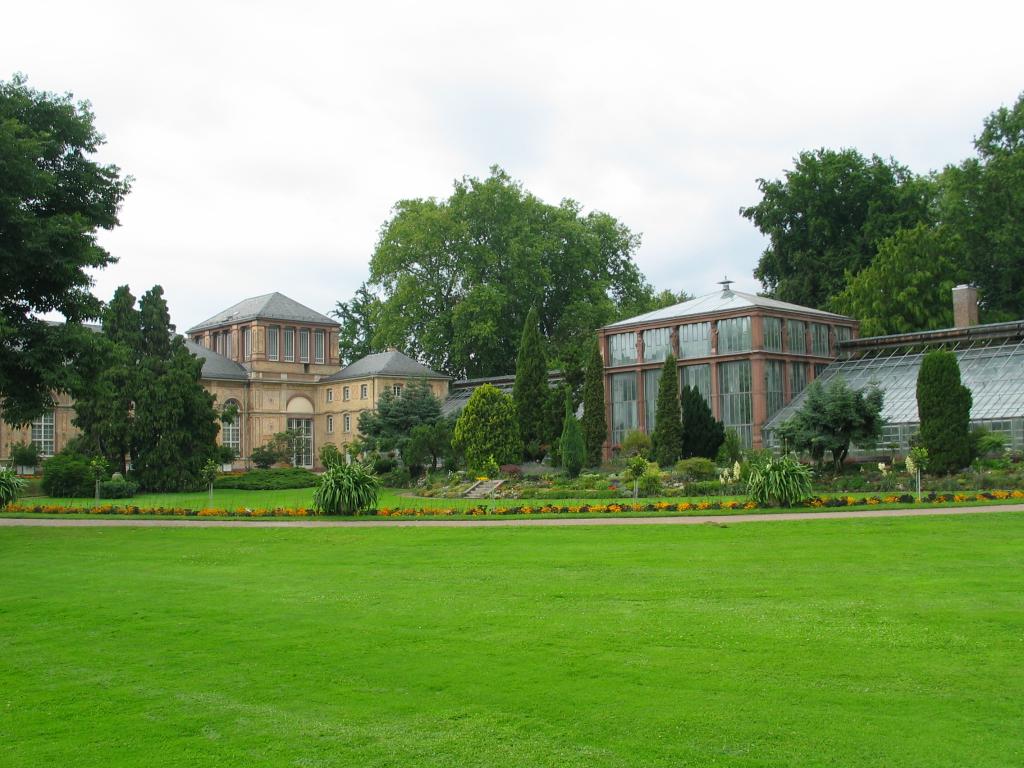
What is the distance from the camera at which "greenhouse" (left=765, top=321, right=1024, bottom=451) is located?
40.2m

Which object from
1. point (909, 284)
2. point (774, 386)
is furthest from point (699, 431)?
point (909, 284)

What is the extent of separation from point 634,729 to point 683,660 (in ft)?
6.19

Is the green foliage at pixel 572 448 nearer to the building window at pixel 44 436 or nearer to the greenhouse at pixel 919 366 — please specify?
the greenhouse at pixel 919 366

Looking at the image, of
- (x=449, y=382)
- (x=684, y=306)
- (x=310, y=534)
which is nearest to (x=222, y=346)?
(x=449, y=382)

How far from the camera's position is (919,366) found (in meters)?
44.6

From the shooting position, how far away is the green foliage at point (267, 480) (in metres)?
47.5

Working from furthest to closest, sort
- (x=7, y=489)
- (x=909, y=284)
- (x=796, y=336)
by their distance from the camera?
(x=909, y=284) → (x=796, y=336) → (x=7, y=489)

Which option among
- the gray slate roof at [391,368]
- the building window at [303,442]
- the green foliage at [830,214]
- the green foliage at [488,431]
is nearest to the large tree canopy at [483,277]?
the gray slate roof at [391,368]

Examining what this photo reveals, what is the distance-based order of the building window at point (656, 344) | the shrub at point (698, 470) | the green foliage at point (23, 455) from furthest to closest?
the green foliage at point (23, 455) → the building window at point (656, 344) → the shrub at point (698, 470)

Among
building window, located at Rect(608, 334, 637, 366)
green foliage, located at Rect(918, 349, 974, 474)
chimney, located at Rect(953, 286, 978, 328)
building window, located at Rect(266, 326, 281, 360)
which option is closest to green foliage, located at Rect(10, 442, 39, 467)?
building window, located at Rect(266, 326, 281, 360)

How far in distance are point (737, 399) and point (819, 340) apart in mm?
5355

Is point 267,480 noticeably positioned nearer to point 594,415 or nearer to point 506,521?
point 594,415

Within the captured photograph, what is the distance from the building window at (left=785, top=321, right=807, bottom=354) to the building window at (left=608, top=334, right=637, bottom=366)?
722 cm

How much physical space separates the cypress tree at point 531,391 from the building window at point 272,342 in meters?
23.5
